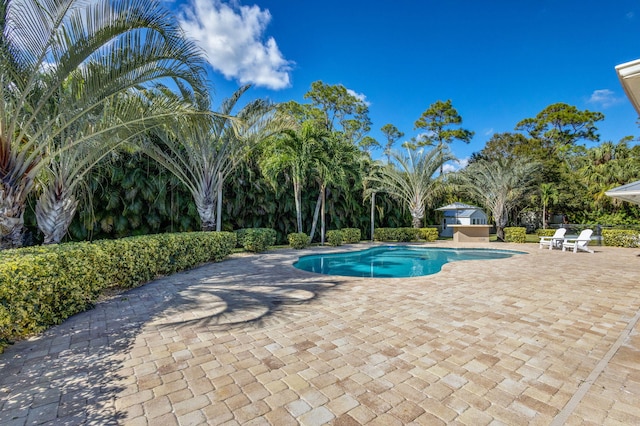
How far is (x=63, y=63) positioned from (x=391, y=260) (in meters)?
11.6

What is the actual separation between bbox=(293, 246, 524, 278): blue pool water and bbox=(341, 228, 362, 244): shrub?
74.8 inches

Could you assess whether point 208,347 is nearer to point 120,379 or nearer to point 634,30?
point 120,379

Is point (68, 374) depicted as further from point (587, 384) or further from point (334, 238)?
point (334, 238)

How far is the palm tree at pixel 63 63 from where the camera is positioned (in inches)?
179

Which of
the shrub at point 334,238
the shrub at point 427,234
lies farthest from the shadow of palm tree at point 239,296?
the shrub at point 427,234

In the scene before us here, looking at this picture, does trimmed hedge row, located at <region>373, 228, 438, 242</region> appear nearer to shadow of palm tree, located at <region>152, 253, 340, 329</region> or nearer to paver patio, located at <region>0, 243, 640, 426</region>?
shadow of palm tree, located at <region>152, 253, 340, 329</region>

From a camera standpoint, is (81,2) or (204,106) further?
(204,106)

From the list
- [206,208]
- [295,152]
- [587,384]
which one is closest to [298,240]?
[295,152]

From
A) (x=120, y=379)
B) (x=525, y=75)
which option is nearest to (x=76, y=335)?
(x=120, y=379)

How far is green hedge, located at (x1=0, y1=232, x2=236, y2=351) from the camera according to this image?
11.3 ft

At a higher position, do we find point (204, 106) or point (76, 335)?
point (204, 106)

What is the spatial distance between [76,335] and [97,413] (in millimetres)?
2058

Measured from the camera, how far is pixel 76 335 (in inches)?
149

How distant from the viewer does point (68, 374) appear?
283 centimetres
